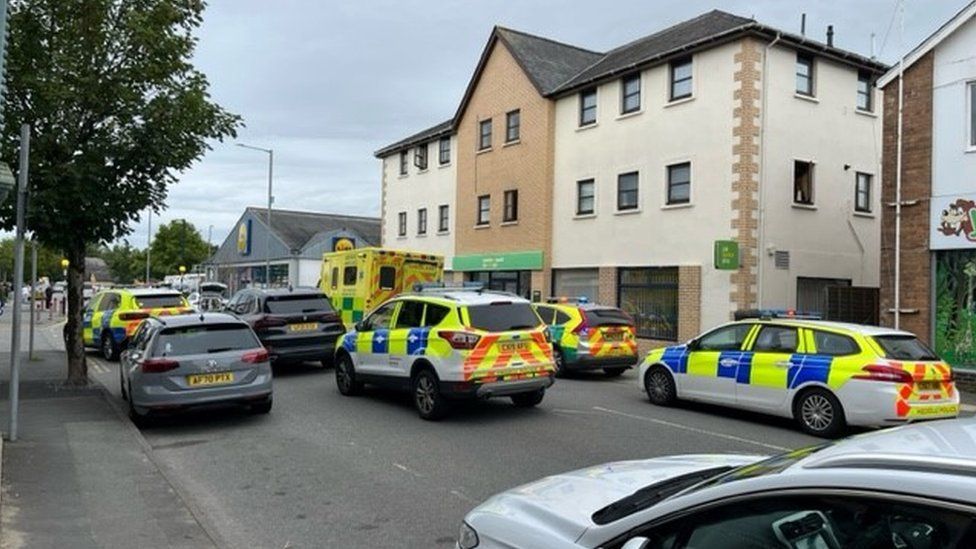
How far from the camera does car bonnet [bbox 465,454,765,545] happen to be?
2.80 m

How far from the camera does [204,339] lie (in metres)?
10.3

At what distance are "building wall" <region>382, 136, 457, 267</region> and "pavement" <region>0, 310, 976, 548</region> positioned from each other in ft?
57.0

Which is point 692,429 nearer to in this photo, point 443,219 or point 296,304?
point 296,304

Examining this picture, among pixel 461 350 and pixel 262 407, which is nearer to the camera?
pixel 461 350

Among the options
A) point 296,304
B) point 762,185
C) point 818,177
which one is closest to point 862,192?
point 818,177

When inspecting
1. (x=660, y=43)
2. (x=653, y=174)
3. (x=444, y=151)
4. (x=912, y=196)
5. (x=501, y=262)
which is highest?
(x=660, y=43)

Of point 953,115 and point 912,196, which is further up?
point 953,115

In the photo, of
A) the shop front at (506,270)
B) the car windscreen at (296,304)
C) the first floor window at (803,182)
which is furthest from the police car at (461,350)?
the shop front at (506,270)

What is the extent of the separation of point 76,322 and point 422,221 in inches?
783

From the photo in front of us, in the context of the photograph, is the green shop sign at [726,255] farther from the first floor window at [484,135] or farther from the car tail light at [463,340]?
the first floor window at [484,135]

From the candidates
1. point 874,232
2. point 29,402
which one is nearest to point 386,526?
point 29,402

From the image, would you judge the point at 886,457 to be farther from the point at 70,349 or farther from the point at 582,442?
the point at 70,349

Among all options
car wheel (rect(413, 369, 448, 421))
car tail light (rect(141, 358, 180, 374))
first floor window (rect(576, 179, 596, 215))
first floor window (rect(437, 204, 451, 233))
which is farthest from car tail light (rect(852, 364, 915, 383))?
first floor window (rect(437, 204, 451, 233))

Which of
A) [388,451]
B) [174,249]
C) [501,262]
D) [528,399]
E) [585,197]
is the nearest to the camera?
[388,451]
